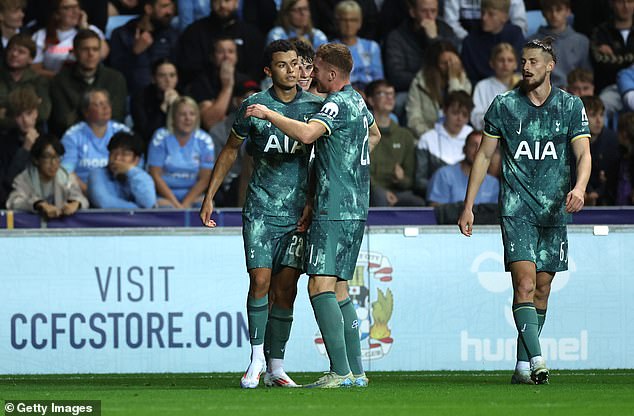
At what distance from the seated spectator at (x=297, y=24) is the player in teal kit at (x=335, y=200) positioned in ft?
24.6

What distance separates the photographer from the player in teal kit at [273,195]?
31.6ft

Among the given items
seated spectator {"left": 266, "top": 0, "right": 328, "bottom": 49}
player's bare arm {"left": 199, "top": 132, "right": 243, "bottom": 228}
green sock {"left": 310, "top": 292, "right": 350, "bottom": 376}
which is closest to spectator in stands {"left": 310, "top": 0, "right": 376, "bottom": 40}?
seated spectator {"left": 266, "top": 0, "right": 328, "bottom": 49}

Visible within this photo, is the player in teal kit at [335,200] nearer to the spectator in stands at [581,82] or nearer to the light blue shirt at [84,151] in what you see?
the light blue shirt at [84,151]

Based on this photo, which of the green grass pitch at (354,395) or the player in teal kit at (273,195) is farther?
the player in teal kit at (273,195)

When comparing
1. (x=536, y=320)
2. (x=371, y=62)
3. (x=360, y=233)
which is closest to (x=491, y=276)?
(x=536, y=320)

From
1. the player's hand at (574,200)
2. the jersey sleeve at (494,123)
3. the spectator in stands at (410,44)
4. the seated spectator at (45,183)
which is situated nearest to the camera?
the player's hand at (574,200)

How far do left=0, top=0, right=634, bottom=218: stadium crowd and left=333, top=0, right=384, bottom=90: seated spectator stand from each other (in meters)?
Answer: 0.02

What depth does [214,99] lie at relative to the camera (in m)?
16.9

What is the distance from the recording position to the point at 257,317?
9680 millimetres

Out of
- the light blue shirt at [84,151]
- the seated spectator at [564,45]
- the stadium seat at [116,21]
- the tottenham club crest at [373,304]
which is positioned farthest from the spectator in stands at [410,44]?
the tottenham club crest at [373,304]

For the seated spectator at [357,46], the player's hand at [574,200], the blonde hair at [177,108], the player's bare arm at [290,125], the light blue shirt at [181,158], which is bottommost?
the player's hand at [574,200]

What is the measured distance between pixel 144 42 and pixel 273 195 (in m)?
8.08

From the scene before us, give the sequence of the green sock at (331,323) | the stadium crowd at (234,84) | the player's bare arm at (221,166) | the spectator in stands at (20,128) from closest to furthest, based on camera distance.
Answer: the green sock at (331,323) → the player's bare arm at (221,166) → the stadium crowd at (234,84) → the spectator in stands at (20,128)

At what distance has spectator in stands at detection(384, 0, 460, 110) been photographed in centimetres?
1733
